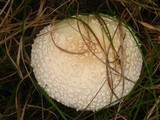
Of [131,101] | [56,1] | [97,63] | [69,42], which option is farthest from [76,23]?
[131,101]

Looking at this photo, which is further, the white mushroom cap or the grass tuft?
the grass tuft

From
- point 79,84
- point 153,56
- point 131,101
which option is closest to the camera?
point 79,84

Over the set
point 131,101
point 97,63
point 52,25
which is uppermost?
point 52,25

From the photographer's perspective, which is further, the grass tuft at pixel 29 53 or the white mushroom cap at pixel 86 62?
the grass tuft at pixel 29 53

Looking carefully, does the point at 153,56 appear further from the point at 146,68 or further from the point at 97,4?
the point at 97,4

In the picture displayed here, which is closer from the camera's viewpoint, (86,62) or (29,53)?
(86,62)

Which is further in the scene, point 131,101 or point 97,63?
point 131,101

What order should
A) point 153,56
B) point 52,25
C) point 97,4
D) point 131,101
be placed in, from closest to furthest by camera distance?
point 52,25
point 153,56
point 131,101
point 97,4

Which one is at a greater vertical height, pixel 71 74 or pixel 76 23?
pixel 76 23
